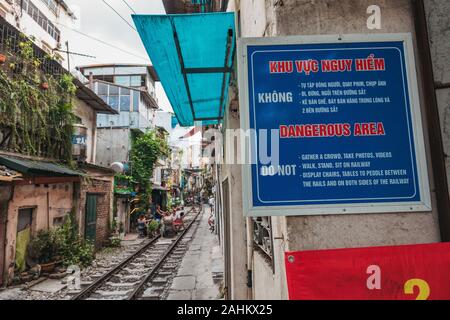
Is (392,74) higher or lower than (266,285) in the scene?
higher

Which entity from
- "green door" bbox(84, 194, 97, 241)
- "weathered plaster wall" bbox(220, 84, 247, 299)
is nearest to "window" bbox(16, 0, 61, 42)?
"green door" bbox(84, 194, 97, 241)

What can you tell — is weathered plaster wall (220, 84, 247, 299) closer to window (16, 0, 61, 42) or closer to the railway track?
the railway track

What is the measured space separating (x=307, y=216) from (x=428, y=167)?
94cm

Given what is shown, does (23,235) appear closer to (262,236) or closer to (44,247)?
(44,247)

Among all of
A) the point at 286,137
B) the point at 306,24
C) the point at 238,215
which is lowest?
the point at 238,215

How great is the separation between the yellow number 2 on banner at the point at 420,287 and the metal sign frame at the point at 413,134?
17.1 inches

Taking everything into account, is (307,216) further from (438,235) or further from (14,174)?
(14,174)

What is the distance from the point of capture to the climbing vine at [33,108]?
30.2ft

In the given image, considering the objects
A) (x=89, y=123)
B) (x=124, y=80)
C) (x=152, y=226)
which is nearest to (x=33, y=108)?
(x=89, y=123)

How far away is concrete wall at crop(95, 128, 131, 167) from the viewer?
23.5 meters

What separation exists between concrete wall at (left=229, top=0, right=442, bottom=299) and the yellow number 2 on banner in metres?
0.26

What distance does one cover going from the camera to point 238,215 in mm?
5176
